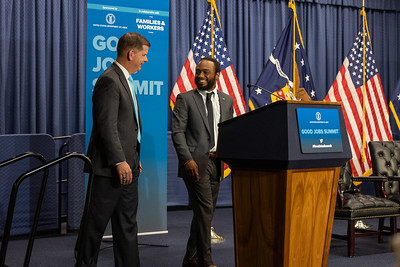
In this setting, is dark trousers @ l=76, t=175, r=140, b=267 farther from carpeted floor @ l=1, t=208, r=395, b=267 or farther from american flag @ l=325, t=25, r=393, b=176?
american flag @ l=325, t=25, r=393, b=176

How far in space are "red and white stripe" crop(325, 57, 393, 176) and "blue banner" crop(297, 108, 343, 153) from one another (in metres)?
4.47

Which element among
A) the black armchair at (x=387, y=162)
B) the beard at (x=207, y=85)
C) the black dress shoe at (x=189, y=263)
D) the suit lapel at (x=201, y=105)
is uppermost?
the beard at (x=207, y=85)

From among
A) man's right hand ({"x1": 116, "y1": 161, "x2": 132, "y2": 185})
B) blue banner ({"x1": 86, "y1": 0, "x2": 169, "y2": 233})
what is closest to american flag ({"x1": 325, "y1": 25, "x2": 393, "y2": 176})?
blue banner ({"x1": 86, "y1": 0, "x2": 169, "y2": 233})

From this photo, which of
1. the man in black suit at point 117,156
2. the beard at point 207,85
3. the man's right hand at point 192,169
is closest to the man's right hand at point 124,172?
the man in black suit at point 117,156

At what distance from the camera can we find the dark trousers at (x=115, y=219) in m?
2.87

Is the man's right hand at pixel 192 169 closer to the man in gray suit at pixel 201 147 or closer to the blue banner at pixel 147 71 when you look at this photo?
the man in gray suit at pixel 201 147

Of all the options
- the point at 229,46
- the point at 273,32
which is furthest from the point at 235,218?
the point at 273,32

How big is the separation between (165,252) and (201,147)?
1.33 metres

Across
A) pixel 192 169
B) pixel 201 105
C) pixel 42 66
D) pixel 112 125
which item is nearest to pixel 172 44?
pixel 42 66

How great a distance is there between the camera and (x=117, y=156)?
9.31 ft

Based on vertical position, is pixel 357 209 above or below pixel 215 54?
below

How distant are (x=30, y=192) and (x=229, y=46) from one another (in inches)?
150

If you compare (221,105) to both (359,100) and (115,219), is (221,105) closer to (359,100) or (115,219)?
(115,219)

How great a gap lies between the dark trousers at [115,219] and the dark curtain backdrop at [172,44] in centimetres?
370
